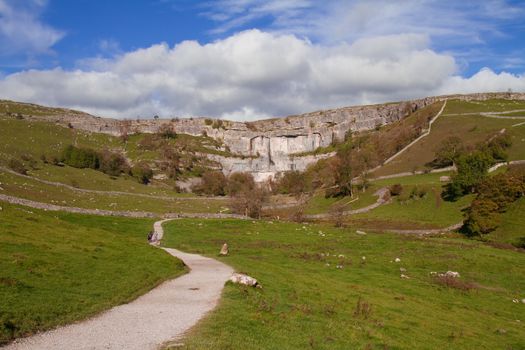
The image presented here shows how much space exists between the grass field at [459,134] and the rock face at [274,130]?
40.6 metres

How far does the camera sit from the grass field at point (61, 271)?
12.5m

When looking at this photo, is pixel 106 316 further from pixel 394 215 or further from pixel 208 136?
pixel 208 136

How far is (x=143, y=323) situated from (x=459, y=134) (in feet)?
345

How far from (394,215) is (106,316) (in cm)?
5827

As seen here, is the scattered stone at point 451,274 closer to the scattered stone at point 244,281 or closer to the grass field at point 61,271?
the scattered stone at point 244,281

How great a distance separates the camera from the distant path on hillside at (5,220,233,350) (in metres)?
10.7

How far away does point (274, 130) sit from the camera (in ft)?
616

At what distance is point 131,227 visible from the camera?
45844 millimetres

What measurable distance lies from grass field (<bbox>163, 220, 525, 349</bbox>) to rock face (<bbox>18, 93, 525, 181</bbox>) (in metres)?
120

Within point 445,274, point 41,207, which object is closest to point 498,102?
point 445,274

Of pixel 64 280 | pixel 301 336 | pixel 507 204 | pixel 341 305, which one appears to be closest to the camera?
pixel 301 336

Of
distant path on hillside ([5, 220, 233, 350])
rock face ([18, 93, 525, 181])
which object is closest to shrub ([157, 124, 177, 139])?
rock face ([18, 93, 525, 181])

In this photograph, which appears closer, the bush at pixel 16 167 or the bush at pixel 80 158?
the bush at pixel 16 167

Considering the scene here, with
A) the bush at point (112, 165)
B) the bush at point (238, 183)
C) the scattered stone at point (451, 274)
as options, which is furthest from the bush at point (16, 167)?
the scattered stone at point (451, 274)
